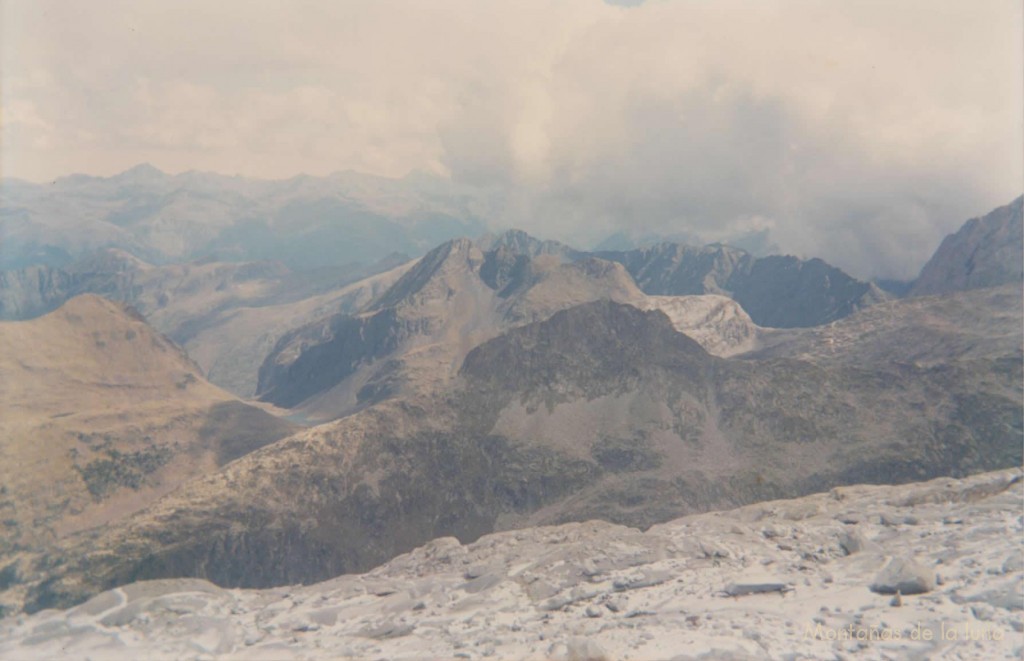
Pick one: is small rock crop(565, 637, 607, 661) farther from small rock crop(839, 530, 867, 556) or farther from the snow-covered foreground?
small rock crop(839, 530, 867, 556)

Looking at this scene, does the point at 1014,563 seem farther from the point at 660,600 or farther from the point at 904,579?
the point at 660,600

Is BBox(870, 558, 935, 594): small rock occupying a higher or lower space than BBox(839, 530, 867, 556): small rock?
higher

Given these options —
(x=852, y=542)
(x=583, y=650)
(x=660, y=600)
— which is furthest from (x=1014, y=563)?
(x=583, y=650)

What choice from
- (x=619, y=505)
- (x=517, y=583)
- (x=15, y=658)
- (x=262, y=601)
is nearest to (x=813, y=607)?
(x=517, y=583)

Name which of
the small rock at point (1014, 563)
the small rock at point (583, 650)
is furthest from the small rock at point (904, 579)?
the small rock at point (583, 650)

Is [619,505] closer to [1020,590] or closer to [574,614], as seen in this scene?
[574,614]

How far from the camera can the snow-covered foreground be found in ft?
150

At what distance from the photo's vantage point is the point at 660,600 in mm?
59000

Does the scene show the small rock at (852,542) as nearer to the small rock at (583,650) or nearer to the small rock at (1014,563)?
the small rock at (1014,563)

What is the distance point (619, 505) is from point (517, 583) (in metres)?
125

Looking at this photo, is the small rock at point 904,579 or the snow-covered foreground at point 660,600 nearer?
the snow-covered foreground at point 660,600

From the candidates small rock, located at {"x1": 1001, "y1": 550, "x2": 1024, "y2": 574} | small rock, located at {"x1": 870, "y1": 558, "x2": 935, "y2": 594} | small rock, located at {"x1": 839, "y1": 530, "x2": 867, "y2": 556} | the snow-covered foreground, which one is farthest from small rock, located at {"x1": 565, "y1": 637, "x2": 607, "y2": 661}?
small rock, located at {"x1": 1001, "y1": 550, "x2": 1024, "y2": 574}

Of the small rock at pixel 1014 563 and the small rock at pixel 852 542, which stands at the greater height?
the small rock at pixel 1014 563

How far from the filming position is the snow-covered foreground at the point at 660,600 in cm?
4566
